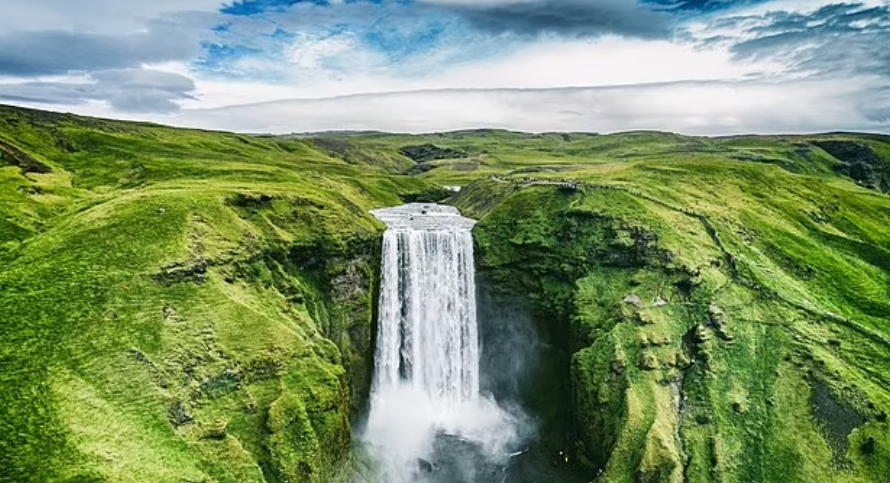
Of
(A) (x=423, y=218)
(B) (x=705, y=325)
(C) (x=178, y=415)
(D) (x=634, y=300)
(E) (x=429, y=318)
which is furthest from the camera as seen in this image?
(A) (x=423, y=218)

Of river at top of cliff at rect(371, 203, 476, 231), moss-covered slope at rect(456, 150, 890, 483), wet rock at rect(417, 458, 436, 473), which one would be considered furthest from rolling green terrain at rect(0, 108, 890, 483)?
wet rock at rect(417, 458, 436, 473)

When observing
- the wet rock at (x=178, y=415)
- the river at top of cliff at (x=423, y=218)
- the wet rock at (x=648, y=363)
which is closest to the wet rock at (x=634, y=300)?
the wet rock at (x=648, y=363)

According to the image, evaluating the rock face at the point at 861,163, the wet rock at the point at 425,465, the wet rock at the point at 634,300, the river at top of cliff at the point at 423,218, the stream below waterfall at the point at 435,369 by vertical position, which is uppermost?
the rock face at the point at 861,163

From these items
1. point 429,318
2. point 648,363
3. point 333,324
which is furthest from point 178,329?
point 648,363

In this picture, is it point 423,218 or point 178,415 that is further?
point 423,218

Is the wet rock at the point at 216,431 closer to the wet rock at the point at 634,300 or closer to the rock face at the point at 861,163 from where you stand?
the wet rock at the point at 634,300

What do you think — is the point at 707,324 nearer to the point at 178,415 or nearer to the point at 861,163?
the point at 178,415

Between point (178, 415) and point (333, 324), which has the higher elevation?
point (333, 324)

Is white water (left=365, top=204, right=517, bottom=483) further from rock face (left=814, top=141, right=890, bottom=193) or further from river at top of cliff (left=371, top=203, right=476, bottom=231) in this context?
rock face (left=814, top=141, right=890, bottom=193)
